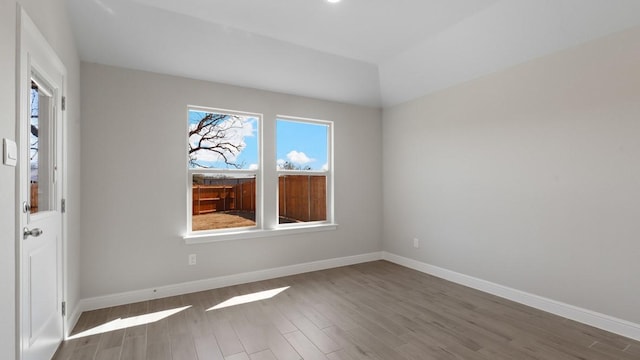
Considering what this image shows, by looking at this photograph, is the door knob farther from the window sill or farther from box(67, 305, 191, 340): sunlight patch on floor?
the window sill

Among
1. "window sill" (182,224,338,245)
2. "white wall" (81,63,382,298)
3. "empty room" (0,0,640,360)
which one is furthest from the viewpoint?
"window sill" (182,224,338,245)

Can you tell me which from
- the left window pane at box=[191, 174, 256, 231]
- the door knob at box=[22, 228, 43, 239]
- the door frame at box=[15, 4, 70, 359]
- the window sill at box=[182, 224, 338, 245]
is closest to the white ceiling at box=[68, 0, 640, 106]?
the door frame at box=[15, 4, 70, 359]

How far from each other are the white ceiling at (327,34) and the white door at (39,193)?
79 centimetres

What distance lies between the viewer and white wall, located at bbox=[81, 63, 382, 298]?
305 centimetres

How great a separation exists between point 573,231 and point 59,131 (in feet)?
14.5

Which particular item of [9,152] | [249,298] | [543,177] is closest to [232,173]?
[249,298]

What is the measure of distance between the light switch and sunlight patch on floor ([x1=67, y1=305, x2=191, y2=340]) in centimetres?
175

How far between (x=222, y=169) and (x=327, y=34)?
6.55 feet

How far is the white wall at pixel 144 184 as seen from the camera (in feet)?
10.0

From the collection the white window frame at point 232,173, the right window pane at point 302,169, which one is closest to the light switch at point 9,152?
the white window frame at point 232,173

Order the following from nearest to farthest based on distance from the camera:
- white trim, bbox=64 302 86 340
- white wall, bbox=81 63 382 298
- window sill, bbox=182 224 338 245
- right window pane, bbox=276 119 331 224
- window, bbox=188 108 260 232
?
white trim, bbox=64 302 86 340 < white wall, bbox=81 63 382 298 < window sill, bbox=182 224 338 245 < window, bbox=188 108 260 232 < right window pane, bbox=276 119 331 224

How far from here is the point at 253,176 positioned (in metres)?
4.04

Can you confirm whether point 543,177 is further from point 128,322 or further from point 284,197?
point 128,322

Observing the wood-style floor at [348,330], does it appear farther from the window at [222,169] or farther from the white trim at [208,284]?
the window at [222,169]
